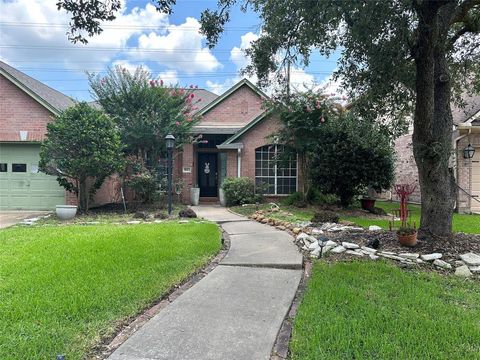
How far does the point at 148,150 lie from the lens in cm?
1402

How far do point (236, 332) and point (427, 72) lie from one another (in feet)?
18.7

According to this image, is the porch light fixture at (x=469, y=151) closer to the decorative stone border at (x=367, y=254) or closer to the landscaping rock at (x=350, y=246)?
the decorative stone border at (x=367, y=254)

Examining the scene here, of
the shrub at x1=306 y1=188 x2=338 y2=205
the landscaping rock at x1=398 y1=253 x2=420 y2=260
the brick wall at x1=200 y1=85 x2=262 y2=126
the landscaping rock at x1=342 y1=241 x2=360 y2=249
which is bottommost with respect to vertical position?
the landscaping rock at x1=398 y1=253 x2=420 y2=260

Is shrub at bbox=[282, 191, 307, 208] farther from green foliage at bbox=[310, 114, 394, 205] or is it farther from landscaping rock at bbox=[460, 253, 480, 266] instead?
landscaping rock at bbox=[460, 253, 480, 266]

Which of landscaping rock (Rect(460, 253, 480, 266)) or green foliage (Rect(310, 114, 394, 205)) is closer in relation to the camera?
landscaping rock (Rect(460, 253, 480, 266))

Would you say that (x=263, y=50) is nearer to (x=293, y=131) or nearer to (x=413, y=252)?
(x=413, y=252)

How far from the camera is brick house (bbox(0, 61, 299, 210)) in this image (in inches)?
520

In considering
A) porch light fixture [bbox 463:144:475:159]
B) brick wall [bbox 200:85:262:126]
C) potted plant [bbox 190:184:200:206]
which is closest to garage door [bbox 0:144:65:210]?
potted plant [bbox 190:184:200:206]

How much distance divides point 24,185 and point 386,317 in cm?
1418

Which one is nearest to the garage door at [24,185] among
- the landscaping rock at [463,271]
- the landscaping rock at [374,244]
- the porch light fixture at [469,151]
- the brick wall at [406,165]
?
the landscaping rock at [374,244]

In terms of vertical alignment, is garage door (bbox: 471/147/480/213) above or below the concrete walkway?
above

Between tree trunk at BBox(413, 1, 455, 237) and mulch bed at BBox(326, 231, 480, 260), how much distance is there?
238 millimetres

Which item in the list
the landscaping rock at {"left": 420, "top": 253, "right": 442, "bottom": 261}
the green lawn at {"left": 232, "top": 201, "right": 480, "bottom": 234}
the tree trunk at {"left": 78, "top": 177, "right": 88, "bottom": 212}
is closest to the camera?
the landscaping rock at {"left": 420, "top": 253, "right": 442, "bottom": 261}

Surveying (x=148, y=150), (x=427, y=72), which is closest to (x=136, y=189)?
(x=148, y=150)
